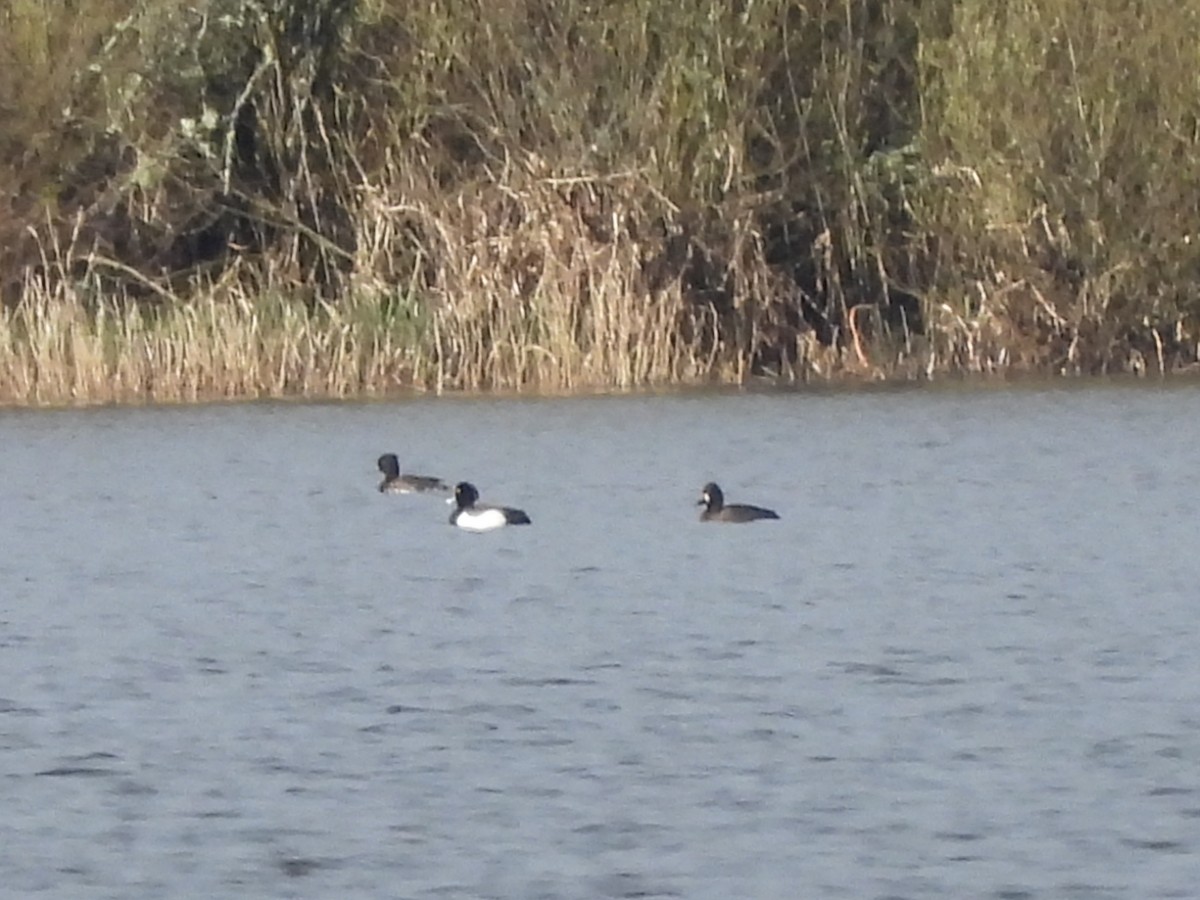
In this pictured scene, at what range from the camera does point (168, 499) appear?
17.2 m

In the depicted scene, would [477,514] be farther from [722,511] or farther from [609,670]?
[609,670]

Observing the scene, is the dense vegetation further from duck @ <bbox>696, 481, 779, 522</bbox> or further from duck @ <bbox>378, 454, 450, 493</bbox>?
duck @ <bbox>696, 481, 779, 522</bbox>

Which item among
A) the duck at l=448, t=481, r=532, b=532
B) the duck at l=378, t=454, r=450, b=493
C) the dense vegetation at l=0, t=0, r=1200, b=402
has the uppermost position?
the dense vegetation at l=0, t=0, r=1200, b=402

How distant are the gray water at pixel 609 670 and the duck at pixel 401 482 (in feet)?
0.45

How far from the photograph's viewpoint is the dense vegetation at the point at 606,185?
73.9ft

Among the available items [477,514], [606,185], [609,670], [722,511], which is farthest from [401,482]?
[606,185]

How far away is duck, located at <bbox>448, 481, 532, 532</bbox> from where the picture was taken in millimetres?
15492

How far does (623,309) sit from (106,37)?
16.2ft

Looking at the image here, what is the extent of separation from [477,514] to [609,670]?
170 inches

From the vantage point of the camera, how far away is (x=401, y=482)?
17.1 m

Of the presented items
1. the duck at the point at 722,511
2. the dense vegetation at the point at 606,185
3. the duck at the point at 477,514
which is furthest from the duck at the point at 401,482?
the dense vegetation at the point at 606,185

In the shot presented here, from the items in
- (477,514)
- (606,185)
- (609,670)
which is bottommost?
(609,670)

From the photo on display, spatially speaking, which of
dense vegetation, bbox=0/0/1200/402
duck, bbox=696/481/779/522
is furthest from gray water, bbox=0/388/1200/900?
dense vegetation, bbox=0/0/1200/402

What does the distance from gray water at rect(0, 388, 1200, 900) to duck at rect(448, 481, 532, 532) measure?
0.54 ft
